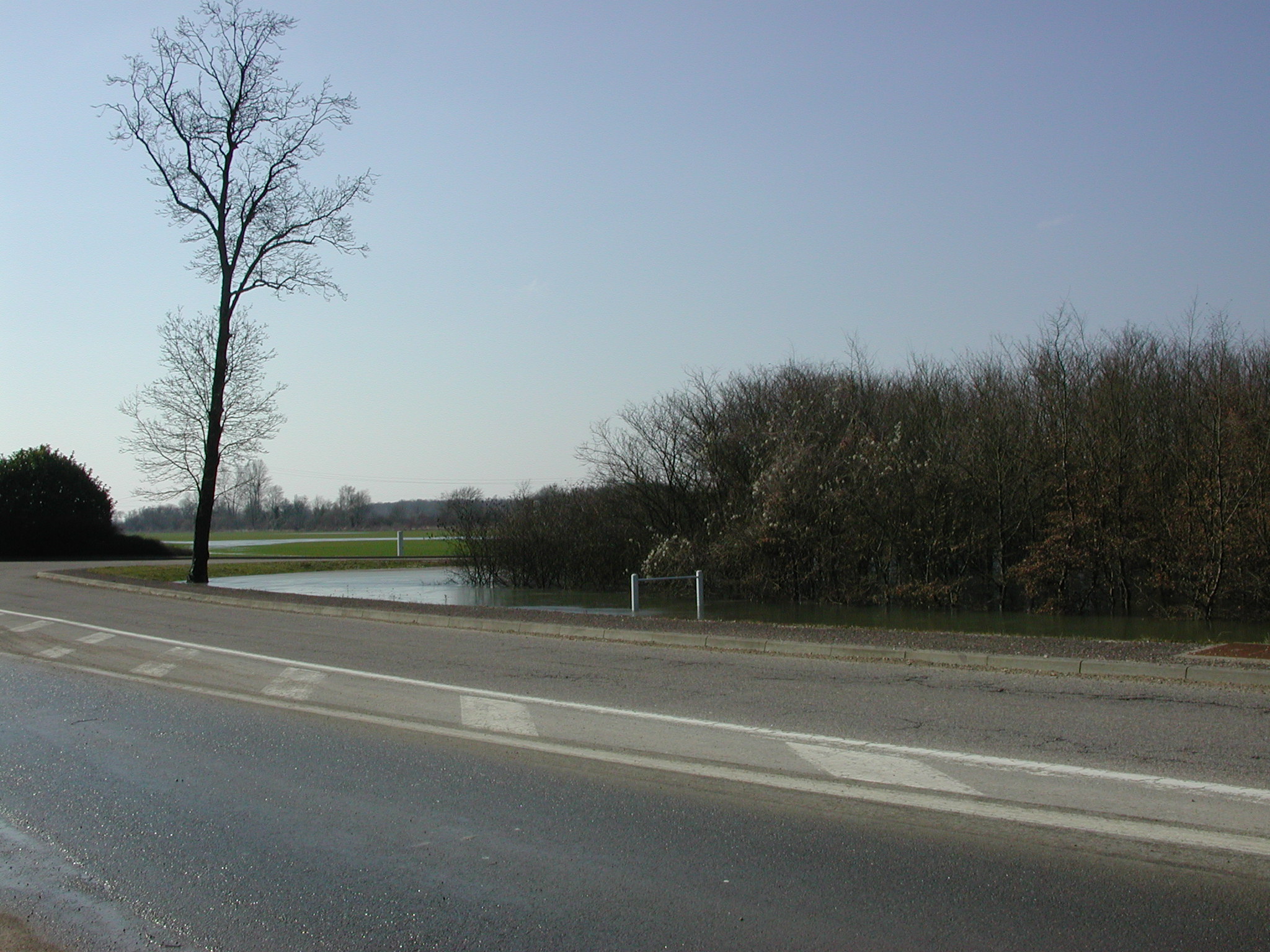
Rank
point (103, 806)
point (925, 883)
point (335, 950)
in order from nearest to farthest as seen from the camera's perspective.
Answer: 1. point (335, 950)
2. point (925, 883)
3. point (103, 806)

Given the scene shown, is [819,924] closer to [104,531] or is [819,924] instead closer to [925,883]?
[925,883]

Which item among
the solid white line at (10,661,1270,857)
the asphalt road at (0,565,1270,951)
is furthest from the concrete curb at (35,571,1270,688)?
the solid white line at (10,661,1270,857)

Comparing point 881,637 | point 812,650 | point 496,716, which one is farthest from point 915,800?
point 881,637

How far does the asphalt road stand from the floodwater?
11.2 meters

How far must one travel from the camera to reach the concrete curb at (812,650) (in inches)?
→ 417

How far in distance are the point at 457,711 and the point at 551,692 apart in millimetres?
1252

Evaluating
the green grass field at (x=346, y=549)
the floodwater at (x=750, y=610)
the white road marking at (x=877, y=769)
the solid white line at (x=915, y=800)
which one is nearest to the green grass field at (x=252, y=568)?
the floodwater at (x=750, y=610)

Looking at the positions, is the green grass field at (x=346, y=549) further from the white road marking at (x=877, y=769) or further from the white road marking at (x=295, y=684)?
the white road marking at (x=877, y=769)

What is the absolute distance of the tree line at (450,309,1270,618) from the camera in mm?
22656

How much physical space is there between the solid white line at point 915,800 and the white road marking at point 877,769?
177mm

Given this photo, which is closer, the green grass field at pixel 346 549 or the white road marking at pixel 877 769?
the white road marking at pixel 877 769

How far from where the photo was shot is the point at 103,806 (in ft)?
21.1

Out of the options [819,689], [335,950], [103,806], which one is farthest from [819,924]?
[819,689]

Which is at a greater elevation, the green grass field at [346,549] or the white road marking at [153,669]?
the green grass field at [346,549]
